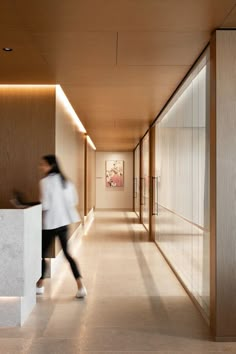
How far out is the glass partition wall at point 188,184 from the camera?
16.5 ft

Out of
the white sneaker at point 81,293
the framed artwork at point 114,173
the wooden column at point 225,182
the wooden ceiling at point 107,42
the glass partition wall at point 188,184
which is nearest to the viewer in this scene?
the wooden ceiling at point 107,42

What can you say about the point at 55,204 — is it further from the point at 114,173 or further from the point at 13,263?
the point at 114,173

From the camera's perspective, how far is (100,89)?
6898 millimetres

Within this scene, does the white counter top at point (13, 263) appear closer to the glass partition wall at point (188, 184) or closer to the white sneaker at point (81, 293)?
the white sneaker at point (81, 293)

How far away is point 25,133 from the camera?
681cm

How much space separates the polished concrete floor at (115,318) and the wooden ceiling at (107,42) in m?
2.92

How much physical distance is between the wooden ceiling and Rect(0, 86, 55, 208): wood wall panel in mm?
370

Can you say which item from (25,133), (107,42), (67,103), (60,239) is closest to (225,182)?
(107,42)

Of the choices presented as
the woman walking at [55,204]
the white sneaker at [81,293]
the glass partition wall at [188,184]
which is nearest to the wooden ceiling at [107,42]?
the glass partition wall at [188,184]

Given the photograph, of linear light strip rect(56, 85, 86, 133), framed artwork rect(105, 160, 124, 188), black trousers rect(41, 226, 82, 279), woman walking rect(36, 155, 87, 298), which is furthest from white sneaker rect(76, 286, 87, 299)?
framed artwork rect(105, 160, 124, 188)

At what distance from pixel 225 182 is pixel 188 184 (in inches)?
76.8

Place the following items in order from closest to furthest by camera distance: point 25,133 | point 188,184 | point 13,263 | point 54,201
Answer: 1. point 13,263
2. point 54,201
3. point 188,184
4. point 25,133

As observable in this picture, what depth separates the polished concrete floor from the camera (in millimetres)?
4008

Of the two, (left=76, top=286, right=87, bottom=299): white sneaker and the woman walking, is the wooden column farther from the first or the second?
the woman walking
